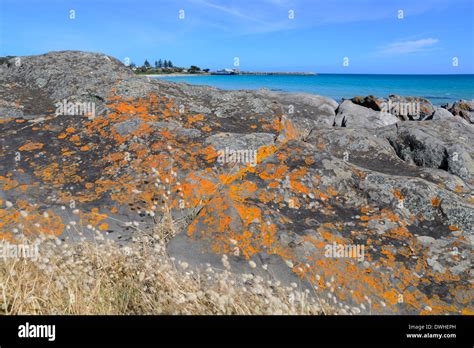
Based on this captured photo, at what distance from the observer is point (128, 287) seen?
146 inches

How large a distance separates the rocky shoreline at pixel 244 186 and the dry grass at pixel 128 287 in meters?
0.30

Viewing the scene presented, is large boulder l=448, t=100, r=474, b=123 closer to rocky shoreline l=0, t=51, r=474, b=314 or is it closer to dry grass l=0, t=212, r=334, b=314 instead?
rocky shoreline l=0, t=51, r=474, b=314

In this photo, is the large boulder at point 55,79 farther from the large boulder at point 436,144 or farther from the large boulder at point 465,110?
the large boulder at point 465,110

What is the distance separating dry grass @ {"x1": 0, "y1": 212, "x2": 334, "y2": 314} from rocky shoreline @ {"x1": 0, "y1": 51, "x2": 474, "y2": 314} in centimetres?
30

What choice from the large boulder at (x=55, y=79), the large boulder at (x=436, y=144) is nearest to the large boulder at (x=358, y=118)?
the large boulder at (x=436, y=144)

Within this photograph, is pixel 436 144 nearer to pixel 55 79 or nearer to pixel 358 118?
pixel 358 118

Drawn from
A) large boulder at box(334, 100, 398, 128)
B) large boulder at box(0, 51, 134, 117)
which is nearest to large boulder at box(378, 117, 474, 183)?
large boulder at box(334, 100, 398, 128)

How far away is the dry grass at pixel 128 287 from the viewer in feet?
10.5
